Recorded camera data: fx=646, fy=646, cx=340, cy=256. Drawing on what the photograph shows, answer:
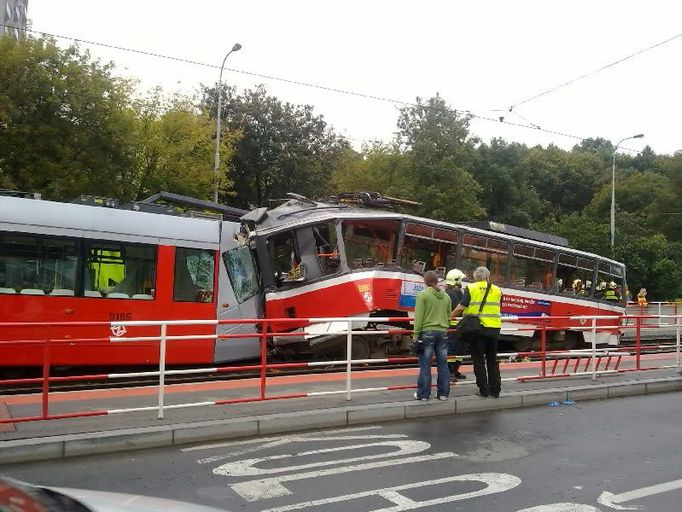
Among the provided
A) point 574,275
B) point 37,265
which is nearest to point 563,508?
point 37,265

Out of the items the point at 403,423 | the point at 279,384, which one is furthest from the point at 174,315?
the point at 403,423

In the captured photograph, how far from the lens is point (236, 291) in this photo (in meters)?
12.6

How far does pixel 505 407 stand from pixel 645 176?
72365mm

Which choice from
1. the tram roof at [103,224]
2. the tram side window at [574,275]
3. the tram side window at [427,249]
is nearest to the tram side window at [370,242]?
the tram side window at [427,249]

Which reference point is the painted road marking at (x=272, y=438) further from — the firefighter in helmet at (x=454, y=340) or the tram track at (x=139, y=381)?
the firefighter in helmet at (x=454, y=340)

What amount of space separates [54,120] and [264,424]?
53.2 ft

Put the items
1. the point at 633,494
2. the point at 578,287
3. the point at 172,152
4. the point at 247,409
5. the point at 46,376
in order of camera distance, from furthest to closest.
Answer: the point at 172,152
the point at 578,287
the point at 247,409
the point at 46,376
the point at 633,494

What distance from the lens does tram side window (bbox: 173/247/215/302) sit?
11688 mm

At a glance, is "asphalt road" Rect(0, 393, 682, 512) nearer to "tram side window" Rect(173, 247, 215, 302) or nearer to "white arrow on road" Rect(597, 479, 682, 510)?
"white arrow on road" Rect(597, 479, 682, 510)

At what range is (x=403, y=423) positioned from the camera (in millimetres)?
7816

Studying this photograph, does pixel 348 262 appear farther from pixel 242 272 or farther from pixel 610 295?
pixel 610 295

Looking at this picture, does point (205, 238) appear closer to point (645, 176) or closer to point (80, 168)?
point (80, 168)

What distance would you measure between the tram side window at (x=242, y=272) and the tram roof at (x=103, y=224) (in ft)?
1.73

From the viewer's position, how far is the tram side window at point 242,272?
41.0 ft
